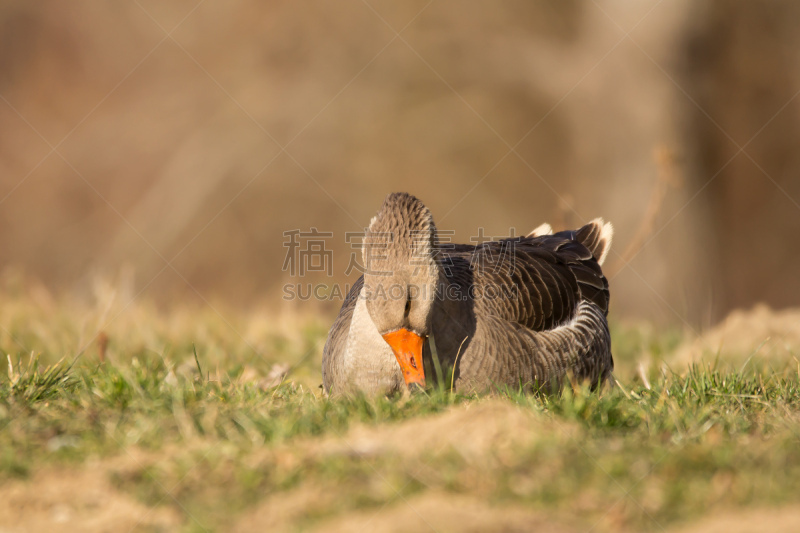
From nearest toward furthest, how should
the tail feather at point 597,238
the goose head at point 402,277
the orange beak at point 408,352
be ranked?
the orange beak at point 408,352 → the goose head at point 402,277 → the tail feather at point 597,238

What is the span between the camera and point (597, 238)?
28.5 ft

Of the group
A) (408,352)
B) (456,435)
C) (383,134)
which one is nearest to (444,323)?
(408,352)

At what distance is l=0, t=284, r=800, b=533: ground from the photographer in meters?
3.24

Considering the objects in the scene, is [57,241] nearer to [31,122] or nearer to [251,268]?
[31,122]

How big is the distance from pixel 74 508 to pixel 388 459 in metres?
1.50

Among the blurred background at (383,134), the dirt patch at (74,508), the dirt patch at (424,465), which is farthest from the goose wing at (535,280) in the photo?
the dirt patch at (74,508)

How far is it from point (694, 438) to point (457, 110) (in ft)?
57.5

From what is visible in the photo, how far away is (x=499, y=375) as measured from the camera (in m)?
5.73

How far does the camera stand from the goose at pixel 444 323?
18.0 ft

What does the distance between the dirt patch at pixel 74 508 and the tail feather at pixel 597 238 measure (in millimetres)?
6269

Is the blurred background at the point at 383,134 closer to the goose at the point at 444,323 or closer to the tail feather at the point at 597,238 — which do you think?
the tail feather at the point at 597,238

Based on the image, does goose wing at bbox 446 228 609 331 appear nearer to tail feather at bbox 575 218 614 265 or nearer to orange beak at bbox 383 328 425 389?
tail feather at bbox 575 218 614 265

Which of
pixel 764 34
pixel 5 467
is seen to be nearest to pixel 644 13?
pixel 764 34

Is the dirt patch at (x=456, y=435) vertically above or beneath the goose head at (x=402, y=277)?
beneath
